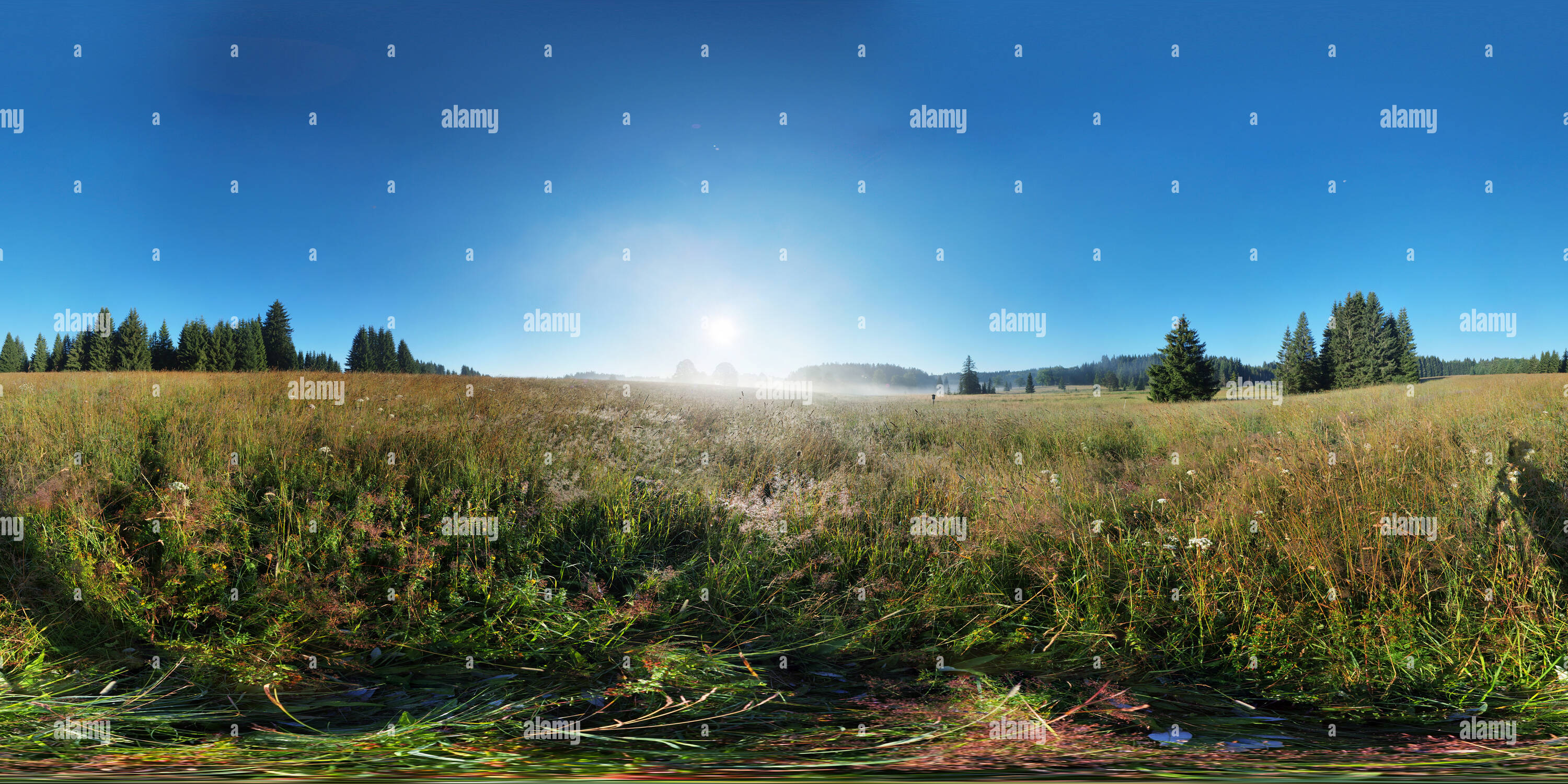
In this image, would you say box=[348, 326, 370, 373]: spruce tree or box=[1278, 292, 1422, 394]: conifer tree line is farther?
box=[1278, 292, 1422, 394]: conifer tree line

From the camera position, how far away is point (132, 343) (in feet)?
66.8

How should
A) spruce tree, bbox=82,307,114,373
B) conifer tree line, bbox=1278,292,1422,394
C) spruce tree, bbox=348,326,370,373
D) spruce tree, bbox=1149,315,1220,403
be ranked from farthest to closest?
spruce tree, bbox=1149,315,1220,403 → spruce tree, bbox=82,307,114,373 → conifer tree line, bbox=1278,292,1422,394 → spruce tree, bbox=348,326,370,373

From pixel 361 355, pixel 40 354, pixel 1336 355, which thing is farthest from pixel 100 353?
pixel 1336 355

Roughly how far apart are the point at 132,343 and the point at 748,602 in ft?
97.2

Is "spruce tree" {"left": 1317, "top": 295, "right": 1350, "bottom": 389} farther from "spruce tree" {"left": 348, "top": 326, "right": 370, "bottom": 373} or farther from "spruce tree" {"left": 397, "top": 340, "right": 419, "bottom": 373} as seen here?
"spruce tree" {"left": 397, "top": 340, "right": 419, "bottom": 373}

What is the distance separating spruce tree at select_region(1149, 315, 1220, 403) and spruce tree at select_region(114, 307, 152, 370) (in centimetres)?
3618

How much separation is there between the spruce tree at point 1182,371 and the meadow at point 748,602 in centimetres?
1715

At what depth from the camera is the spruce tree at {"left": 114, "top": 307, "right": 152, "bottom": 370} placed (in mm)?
19062

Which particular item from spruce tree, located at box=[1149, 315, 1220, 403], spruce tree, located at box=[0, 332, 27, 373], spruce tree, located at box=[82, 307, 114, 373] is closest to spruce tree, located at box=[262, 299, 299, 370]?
spruce tree, located at box=[82, 307, 114, 373]

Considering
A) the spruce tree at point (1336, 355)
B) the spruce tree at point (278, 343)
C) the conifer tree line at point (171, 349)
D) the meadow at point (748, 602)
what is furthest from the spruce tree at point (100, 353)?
the spruce tree at point (1336, 355)

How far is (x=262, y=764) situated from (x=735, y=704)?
191 cm

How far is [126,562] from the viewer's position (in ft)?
11.1

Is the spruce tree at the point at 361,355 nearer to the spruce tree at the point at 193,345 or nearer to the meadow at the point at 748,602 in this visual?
the spruce tree at the point at 193,345

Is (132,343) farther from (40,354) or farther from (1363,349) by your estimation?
(1363,349)
